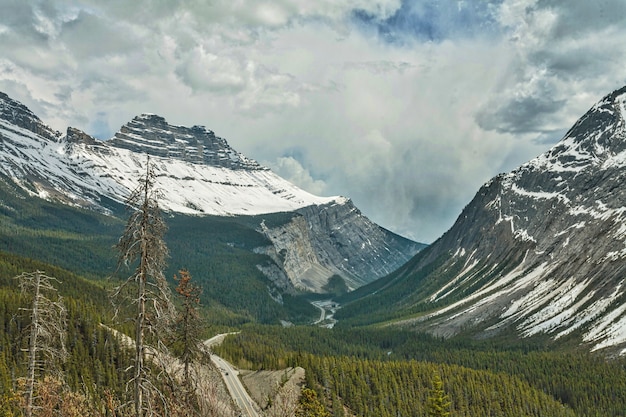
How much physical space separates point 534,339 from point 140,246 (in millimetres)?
203061

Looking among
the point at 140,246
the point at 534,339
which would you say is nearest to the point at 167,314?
the point at 140,246

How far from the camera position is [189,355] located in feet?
161

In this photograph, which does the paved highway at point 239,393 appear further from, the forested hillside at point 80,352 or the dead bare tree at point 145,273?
the dead bare tree at point 145,273

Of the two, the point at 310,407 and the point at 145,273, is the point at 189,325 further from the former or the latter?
the point at 145,273

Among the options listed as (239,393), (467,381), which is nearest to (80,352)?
(239,393)

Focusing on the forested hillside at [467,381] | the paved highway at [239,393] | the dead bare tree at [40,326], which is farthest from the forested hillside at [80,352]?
the dead bare tree at [40,326]

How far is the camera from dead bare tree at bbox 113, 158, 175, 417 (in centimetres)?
2077

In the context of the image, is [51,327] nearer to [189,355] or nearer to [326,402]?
[189,355]

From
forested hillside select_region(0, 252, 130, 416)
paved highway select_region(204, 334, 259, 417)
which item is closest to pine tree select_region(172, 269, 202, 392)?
paved highway select_region(204, 334, 259, 417)

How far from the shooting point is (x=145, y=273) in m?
21.1

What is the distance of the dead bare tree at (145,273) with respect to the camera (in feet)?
68.1

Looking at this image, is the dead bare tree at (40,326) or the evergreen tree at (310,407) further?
the evergreen tree at (310,407)

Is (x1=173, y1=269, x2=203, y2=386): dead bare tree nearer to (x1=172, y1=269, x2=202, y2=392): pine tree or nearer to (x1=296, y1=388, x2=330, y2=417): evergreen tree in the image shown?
(x1=172, y1=269, x2=202, y2=392): pine tree

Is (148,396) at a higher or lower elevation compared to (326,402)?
lower
